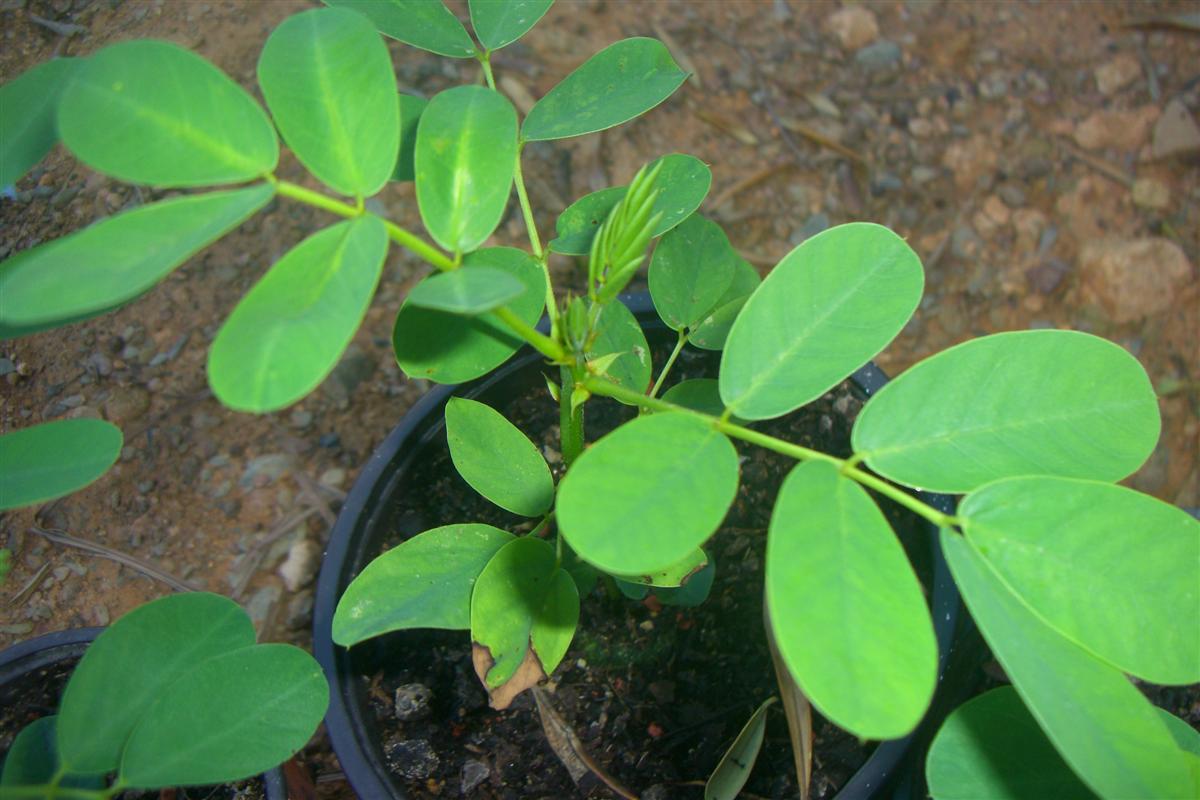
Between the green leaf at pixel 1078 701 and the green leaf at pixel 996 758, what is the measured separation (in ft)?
0.62

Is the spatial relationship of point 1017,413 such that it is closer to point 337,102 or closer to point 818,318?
point 818,318

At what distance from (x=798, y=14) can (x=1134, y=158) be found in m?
1.02

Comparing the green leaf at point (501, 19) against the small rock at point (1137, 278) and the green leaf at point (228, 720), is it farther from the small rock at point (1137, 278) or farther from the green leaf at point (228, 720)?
the small rock at point (1137, 278)

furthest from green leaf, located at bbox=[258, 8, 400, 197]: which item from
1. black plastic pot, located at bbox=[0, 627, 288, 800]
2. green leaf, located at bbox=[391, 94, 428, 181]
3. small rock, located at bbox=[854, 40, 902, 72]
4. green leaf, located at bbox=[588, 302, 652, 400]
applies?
small rock, located at bbox=[854, 40, 902, 72]

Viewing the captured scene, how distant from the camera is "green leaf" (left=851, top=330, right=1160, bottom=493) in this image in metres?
0.83

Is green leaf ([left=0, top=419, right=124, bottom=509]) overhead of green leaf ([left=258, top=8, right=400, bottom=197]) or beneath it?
beneath

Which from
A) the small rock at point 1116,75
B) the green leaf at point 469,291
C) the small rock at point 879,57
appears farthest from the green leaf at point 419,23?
the small rock at point 1116,75

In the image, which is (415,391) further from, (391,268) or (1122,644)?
(1122,644)

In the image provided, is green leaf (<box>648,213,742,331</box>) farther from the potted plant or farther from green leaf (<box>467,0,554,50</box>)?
the potted plant

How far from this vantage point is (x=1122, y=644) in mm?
733

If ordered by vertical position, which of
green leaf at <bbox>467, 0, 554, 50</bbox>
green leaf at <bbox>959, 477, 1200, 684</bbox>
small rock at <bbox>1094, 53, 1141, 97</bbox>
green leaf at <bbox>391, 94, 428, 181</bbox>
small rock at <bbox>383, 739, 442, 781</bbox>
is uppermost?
green leaf at <bbox>467, 0, 554, 50</bbox>

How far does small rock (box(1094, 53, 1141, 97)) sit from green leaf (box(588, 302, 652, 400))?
200cm

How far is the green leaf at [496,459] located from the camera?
113 cm

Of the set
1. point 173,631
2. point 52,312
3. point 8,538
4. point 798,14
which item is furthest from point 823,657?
point 798,14
